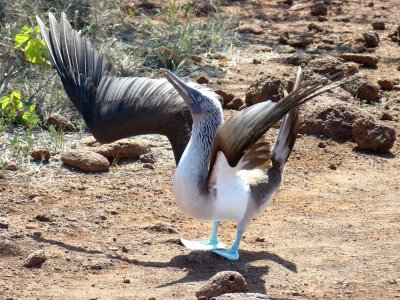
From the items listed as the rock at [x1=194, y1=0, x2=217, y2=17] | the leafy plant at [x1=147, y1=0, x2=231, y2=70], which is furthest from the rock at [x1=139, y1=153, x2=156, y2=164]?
the rock at [x1=194, y1=0, x2=217, y2=17]

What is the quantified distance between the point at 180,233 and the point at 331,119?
270 cm

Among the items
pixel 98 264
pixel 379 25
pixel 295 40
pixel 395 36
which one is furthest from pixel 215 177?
pixel 379 25

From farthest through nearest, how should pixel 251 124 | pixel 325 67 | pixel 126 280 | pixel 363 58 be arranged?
1. pixel 363 58
2. pixel 325 67
3. pixel 126 280
4. pixel 251 124

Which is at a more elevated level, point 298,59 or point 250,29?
point 250,29

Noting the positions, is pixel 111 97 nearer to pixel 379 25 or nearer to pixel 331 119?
pixel 331 119

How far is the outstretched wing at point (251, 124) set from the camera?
6.89 meters

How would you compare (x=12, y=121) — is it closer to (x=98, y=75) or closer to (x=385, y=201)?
(x=98, y=75)

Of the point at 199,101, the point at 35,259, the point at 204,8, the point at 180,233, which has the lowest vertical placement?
the point at 35,259

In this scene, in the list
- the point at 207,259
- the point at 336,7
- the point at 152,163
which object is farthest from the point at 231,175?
the point at 336,7

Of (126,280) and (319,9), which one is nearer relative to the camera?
(126,280)

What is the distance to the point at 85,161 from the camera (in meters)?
9.47

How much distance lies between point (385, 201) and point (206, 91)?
2000 mm

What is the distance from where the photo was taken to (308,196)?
922cm

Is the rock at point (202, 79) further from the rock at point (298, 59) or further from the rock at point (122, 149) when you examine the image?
the rock at point (122, 149)
